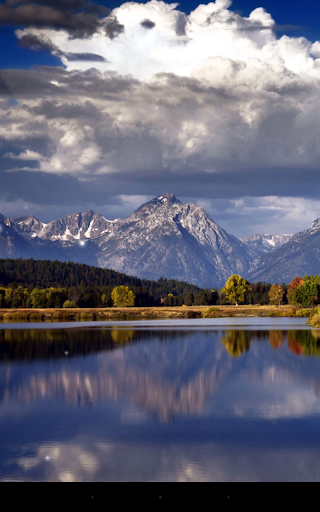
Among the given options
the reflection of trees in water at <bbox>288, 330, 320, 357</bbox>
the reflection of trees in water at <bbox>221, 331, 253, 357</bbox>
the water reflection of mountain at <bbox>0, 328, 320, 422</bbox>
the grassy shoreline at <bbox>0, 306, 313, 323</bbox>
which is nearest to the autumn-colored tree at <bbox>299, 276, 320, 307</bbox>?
the grassy shoreline at <bbox>0, 306, 313, 323</bbox>

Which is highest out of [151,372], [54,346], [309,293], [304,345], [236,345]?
[309,293]

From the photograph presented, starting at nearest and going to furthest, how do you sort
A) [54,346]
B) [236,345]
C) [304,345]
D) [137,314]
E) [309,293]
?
[304,345] < [236,345] < [54,346] < [309,293] < [137,314]

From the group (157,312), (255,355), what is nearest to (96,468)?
(255,355)

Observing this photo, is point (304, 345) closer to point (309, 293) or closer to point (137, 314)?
point (309, 293)

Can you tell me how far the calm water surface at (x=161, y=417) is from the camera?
65.3 ft

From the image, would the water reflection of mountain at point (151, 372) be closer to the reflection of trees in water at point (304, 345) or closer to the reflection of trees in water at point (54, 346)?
the reflection of trees in water at point (54, 346)

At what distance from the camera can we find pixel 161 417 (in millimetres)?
28766

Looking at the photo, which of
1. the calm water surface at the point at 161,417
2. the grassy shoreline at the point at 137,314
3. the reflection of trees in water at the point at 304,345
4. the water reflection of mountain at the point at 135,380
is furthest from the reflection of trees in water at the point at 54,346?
the grassy shoreline at the point at 137,314

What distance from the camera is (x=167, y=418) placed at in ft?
93.6

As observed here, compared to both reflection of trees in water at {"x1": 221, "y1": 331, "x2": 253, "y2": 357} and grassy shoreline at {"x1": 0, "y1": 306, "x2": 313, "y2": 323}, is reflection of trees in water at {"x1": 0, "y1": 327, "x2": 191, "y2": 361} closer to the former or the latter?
reflection of trees in water at {"x1": 221, "y1": 331, "x2": 253, "y2": 357}

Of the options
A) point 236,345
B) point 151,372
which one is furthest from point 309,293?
point 151,372

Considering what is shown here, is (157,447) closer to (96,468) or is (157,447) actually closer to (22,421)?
(96,468)

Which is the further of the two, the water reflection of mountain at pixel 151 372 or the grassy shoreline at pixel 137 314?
the grassy shoreline at pixel 137 314
